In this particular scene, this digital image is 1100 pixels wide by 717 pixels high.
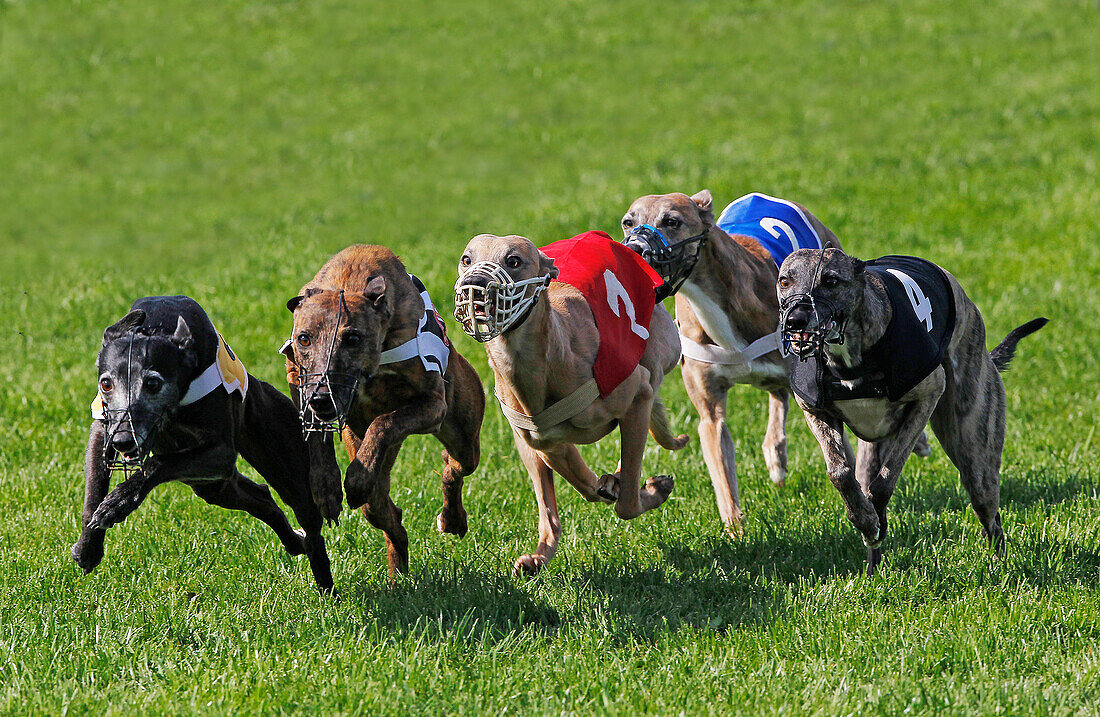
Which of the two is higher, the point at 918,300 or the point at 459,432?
the point at 918,300

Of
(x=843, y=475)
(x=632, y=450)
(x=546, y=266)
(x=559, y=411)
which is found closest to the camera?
(x=546, y=266)

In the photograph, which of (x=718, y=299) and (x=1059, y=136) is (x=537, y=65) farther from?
(x=718, y=299)

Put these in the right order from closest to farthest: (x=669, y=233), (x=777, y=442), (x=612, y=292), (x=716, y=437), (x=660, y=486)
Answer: (x=612, y=292), (x=660, y=486), (x=669, y=233), (x=716, y=437), (x=777, y=442)

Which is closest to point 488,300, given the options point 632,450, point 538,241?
point 632,450

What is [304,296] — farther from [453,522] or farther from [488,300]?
[453,522]

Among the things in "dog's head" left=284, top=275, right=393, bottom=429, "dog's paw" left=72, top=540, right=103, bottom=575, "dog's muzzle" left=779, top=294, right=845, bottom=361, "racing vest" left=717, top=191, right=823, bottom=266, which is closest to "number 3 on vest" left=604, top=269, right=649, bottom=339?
"dog's muzzle" left=779, top=294, right=845, bottom=361

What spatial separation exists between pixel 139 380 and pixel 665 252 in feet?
10.7

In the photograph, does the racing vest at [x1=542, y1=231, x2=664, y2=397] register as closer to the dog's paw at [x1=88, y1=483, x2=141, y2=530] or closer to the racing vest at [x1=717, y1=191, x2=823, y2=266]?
the racing vest at [x1=717, y1=191, x2=823, y2=266]

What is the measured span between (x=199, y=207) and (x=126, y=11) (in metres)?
10.2

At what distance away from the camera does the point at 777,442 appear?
7828 millimetres

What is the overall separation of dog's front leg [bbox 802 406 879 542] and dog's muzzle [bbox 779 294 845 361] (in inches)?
28.3

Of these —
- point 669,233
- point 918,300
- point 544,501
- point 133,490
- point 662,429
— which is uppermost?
point 669,233

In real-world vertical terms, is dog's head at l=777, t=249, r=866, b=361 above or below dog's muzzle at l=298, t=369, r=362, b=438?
above

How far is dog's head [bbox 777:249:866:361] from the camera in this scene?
5074 mm
